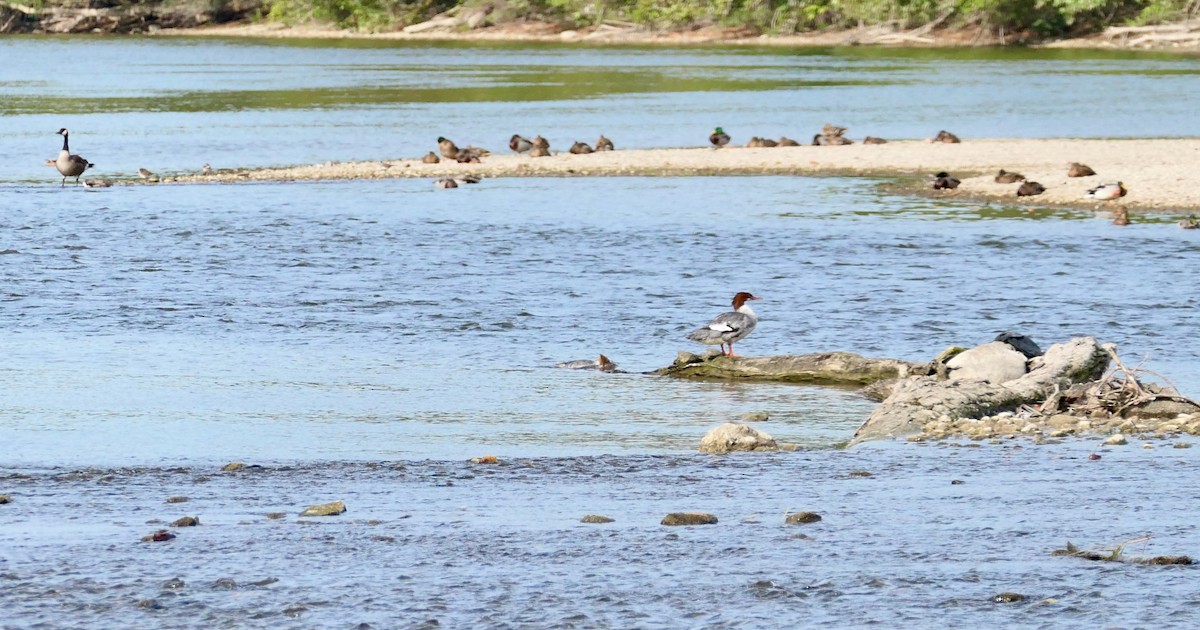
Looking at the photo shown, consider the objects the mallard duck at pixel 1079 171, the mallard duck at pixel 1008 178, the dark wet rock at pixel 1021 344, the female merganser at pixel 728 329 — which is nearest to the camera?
the dark wet rock at pixel 1021 344

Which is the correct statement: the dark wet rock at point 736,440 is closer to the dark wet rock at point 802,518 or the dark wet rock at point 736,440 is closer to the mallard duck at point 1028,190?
the dark wet rock at point 802,518

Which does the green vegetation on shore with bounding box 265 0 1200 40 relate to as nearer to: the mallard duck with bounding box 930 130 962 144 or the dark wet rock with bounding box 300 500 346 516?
the mallard duck with bounding box 930 130 962 144

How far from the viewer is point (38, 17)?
132 meters

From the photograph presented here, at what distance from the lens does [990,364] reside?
1345 cm

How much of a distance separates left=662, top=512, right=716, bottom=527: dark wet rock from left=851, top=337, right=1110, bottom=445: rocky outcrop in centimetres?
292

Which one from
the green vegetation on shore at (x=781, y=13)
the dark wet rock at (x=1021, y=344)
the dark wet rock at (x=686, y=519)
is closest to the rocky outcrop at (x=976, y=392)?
the dark wet rock at (x=1021, y=344)

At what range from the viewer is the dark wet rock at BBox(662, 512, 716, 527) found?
8969mm

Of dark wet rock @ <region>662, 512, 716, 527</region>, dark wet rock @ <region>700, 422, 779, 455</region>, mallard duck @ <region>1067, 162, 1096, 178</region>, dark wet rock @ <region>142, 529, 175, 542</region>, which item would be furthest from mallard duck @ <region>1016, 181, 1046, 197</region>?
dark wet rock @ <region>142, 529, 175, 542</region>

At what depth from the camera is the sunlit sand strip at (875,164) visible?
32.8 meters

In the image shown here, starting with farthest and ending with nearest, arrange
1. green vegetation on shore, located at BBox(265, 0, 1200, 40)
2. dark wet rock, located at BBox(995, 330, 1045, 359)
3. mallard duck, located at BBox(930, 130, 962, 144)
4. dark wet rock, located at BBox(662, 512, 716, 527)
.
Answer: green vegetation on shore, located at BBox(265, 0, 1200, 40) < mallard duck, located at BBox(930, 130, 962, 144) < dark wet rock, located at BBox(995, 330, 1045, 359) < dark wet rock, located at BBox(662, 512, 716, 527)

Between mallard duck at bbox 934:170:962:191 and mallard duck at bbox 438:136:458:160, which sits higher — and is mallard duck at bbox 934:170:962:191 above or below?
above

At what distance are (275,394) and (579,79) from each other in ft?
197

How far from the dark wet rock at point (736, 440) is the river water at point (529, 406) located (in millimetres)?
277

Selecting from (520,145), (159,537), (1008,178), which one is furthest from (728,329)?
(520,145)
